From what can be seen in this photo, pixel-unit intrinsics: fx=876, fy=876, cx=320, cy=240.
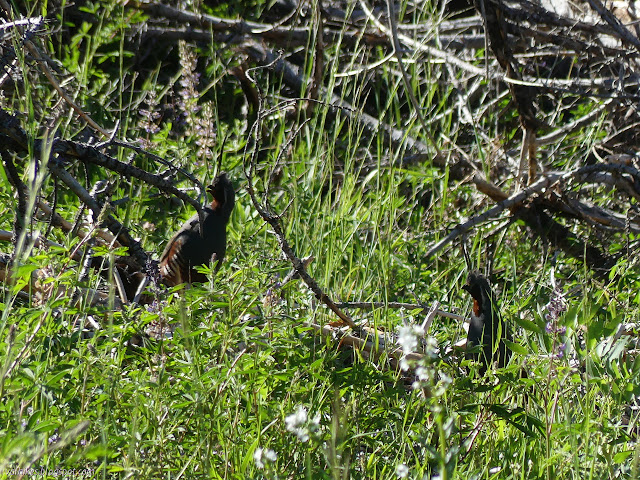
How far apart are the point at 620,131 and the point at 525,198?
2.59ft

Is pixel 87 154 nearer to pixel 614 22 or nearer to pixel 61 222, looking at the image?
pixel 61 222

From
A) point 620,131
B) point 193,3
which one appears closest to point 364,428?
point 620,131

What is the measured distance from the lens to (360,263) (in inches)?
157

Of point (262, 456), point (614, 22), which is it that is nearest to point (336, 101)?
point (614, 22)

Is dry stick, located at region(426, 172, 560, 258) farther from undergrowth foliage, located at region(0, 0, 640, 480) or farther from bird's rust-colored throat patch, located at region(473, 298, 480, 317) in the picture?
bird's rust-colored throat patch, located at region(473, 298, 480, 317)

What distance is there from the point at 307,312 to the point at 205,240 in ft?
3.28

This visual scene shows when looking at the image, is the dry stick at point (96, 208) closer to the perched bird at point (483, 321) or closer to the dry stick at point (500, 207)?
the perched bird at point (483, 321)

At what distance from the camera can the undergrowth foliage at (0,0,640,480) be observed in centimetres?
218

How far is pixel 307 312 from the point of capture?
10.8 ft

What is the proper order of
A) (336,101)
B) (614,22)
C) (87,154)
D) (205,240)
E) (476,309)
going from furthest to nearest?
(336,101) < (614,22) < (205,240) < (476,309) < (87,154)

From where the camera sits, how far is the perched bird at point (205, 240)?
4.18m

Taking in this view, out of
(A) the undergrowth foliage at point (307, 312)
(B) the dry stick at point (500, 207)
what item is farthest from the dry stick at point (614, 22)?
(B) the dry stick at point (500, 207)

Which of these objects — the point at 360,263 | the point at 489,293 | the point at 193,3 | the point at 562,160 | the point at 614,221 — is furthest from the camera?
the point at 193,3

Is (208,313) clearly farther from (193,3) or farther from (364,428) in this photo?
(193,3)
